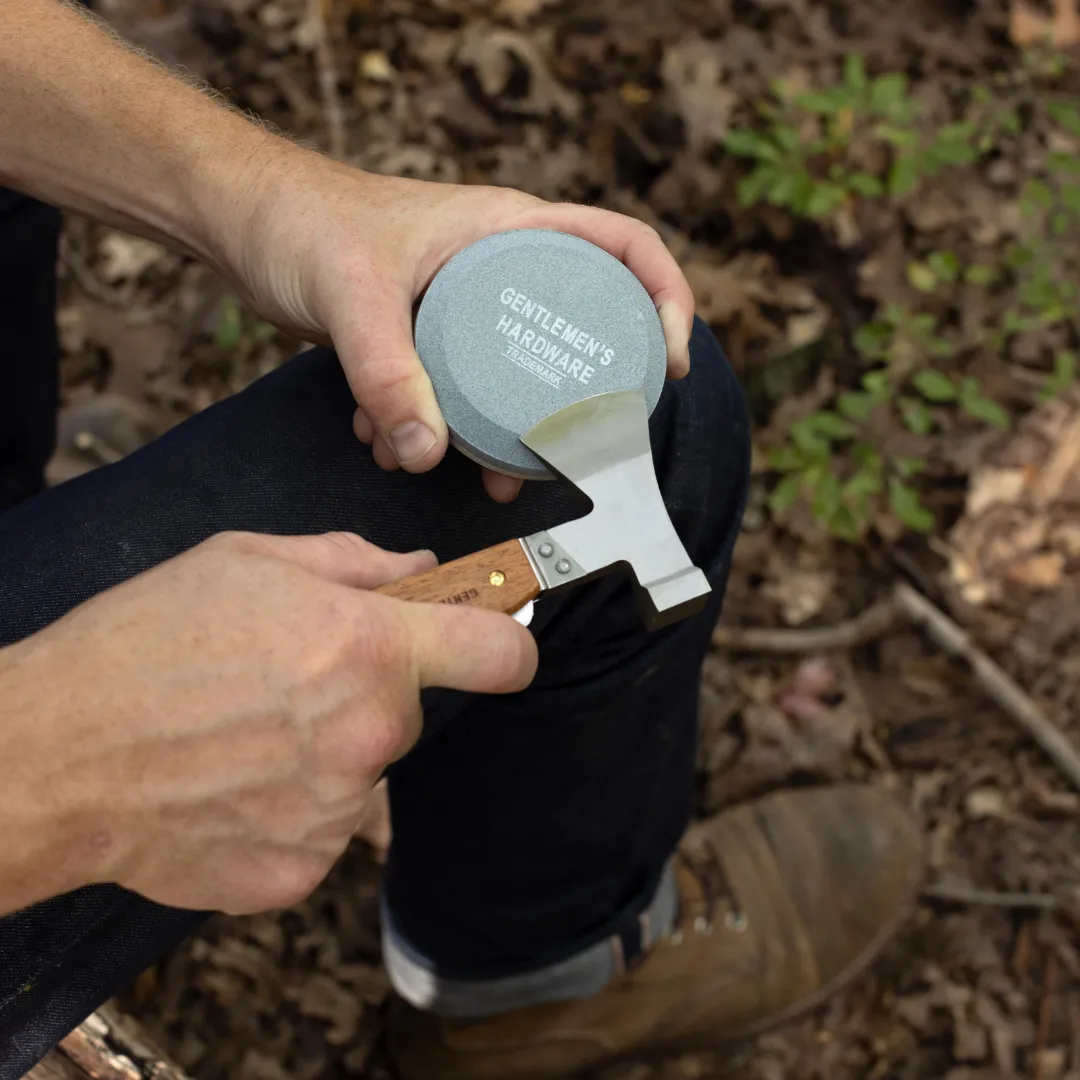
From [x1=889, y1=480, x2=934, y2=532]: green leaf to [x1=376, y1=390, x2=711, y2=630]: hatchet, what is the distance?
6.32 ft

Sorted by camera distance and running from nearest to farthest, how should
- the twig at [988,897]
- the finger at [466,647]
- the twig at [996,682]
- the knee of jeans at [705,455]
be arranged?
the finger at [466,647]
the knee of jeans at [705,455]
the twig at [988,897]
the twig at [996,682]

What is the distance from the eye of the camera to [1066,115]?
3.71 metres

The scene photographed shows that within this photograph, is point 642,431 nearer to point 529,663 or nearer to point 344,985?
point 529,663

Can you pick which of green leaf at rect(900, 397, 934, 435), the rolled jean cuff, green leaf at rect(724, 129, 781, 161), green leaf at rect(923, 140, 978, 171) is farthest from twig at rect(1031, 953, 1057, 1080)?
green leaf at rect(724, 129, 781, 161)

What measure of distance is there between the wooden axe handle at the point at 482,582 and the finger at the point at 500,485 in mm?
269

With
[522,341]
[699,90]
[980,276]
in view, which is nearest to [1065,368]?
[980,276]

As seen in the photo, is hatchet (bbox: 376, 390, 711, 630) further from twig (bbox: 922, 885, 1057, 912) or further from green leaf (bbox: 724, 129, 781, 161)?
green leaf (bbox: 724, 129, 781, 161)

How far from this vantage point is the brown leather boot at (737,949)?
2.66 meters

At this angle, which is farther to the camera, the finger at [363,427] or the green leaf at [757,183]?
the green leaf at [757,183]

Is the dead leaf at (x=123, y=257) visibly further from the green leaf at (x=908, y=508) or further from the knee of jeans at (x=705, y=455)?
the green leaf at (x=908, y=508)

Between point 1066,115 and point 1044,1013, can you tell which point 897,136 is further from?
point 1044,1013

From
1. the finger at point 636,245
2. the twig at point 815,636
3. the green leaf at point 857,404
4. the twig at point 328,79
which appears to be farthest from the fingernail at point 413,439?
the twig at point 328,79

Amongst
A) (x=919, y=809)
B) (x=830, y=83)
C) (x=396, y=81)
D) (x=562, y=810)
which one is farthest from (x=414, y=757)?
(x=830, y=83)

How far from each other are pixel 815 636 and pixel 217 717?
7.72ft
